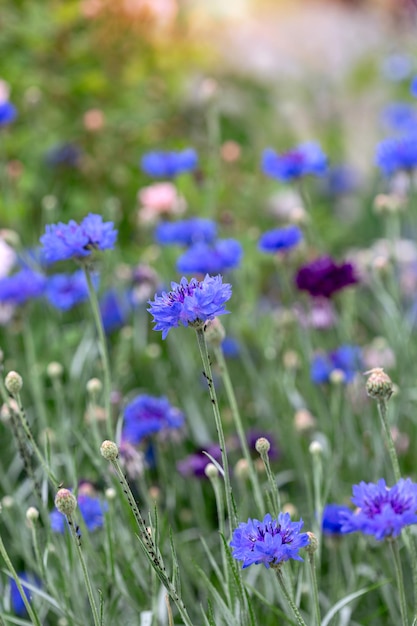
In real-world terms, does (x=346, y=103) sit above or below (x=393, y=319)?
above

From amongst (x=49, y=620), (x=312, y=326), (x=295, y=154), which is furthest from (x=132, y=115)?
(x=49, y=620)

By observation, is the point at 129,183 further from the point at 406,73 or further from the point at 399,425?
the point at 406,73

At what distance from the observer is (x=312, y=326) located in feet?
5.20

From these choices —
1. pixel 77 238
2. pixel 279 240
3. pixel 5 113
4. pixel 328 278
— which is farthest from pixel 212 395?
pixel 5 113

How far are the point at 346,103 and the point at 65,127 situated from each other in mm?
1893

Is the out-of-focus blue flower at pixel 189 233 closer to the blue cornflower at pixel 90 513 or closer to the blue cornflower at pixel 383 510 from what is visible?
the blue cornflower at pixel 90 513

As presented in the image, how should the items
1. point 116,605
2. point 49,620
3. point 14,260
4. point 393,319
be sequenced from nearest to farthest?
point 116,605 → point 49,620 → point 393,319 → point 14,260

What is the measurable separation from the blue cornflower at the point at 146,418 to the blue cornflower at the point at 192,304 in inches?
20.4

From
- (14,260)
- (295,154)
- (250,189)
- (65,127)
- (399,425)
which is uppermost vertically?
(65,127)

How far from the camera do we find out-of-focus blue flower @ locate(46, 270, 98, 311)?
159cm

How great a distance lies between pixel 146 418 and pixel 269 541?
1.87ft

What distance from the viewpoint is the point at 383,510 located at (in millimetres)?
792

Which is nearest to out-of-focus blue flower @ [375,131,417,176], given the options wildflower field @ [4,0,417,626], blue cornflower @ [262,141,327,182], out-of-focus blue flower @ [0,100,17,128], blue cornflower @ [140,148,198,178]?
wildflower field @ [4,0,417,626]

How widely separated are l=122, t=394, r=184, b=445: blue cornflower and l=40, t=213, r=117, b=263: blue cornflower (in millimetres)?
348
